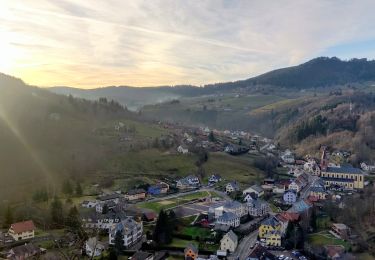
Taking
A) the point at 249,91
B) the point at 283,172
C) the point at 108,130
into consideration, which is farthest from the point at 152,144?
the point at 249,91

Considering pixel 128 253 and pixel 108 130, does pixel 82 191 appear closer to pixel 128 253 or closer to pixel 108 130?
pixel 128 253

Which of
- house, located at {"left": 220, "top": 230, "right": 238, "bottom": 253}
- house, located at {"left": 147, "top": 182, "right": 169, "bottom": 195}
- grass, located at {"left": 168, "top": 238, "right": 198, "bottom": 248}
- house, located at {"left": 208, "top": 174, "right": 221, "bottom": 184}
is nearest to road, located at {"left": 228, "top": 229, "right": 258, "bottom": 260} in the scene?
house, located at {"left": 220, "top": 230, "right": 238, "bottom": 253}

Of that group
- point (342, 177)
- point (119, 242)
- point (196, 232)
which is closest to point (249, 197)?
point (196, 232)

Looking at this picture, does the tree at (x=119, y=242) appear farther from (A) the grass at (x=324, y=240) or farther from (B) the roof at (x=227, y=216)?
(A) the grass at (x=324, y=240)

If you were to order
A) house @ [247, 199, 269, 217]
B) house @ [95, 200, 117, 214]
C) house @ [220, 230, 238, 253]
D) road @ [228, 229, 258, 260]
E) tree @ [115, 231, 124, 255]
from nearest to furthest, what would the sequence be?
road @ [228, 229, 258, 260]
tree @ [115, 231, 124, 255]
house @ [220, 230, 238, 253]
house @ [95, 200, 117, 214]
house @ [247, 199, 269, 217]

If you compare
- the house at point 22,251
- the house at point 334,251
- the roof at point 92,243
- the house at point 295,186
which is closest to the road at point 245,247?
the house at point 334,251

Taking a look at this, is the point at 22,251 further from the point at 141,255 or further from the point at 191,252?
the point at 191,252

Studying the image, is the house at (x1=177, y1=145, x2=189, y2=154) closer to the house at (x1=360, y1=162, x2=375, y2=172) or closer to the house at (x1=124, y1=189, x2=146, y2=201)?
the house at (x1=124, y1=189, x2=146, y2=201)
